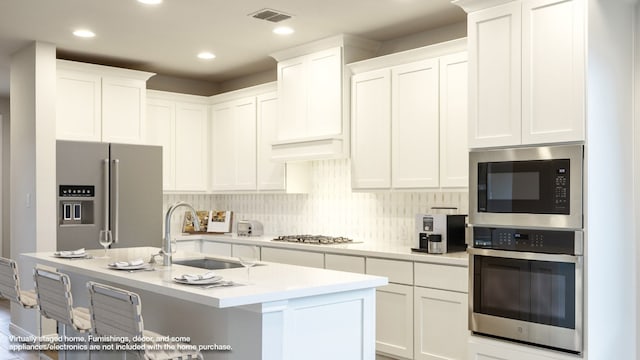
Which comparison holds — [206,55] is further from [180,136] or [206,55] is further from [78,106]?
[78,106]

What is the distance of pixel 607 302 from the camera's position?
125 inches

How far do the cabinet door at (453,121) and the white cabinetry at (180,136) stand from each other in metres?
3.28

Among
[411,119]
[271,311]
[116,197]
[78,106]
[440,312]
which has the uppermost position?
[78,106]

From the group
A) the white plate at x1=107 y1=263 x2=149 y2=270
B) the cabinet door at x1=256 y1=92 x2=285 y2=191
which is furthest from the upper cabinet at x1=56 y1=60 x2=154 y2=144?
the white plate at x1=107 y1=263 x2=149 y2=270

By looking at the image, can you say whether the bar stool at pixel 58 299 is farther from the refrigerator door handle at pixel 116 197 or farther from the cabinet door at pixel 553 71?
the cabinet door at pixel 553 71

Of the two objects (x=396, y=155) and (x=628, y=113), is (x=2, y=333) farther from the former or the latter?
(x=628, y=113)

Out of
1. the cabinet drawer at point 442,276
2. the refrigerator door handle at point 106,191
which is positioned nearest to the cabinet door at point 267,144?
the refrigerator door handle at point 106,191

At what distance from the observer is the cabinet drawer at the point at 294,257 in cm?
484

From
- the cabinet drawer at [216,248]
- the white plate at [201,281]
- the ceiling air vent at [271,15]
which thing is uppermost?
the ceiling air vent at [271,15]

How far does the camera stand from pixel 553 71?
10.4 ft

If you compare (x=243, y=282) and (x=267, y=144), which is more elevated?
(x=267, y=144)

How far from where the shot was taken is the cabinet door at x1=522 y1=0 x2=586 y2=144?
3.07 meters

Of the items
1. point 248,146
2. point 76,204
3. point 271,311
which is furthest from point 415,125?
point 76,204

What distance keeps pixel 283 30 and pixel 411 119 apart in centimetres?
129
